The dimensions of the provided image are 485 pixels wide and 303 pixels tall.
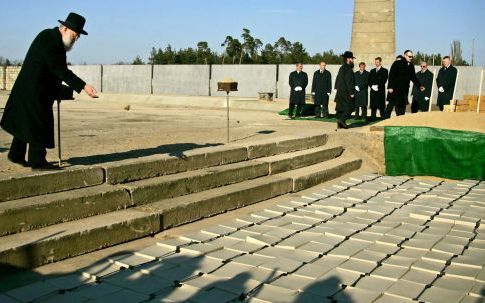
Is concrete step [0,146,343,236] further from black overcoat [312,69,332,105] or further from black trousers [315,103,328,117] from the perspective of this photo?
black trousers [315,103,328,117]

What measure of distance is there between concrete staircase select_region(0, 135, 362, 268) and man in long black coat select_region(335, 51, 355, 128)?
3235 mm

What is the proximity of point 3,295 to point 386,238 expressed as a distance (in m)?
3.32

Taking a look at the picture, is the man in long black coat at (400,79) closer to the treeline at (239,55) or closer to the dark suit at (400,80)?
the dark suit at (400,80)

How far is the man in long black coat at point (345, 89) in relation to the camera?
420 inches

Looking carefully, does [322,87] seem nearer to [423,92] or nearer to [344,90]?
[423,92]

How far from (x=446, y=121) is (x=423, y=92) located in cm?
451

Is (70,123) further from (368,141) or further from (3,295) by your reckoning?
(3,295)

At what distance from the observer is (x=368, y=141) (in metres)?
9.38

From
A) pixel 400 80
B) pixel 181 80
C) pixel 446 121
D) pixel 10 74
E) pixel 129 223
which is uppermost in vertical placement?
pixel 400 80

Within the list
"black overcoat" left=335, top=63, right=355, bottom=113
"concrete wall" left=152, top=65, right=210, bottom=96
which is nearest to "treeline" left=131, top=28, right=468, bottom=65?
"concrete wall" left=152, top=65, right=210, bottom=96

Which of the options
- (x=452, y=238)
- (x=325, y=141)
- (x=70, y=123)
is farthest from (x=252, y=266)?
(x=70, y=123)

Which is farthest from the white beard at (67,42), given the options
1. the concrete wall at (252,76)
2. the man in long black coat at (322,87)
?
the concrete wall at (252,76)

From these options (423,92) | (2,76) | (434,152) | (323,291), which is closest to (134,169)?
(323,291)

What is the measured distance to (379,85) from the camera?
1316cm
